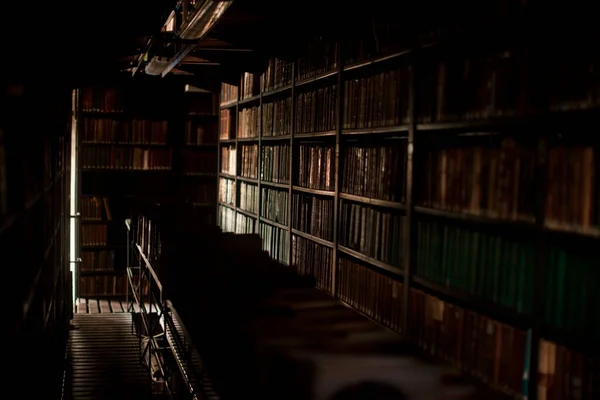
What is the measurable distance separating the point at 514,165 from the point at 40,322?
1.96 m

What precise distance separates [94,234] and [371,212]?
514cm

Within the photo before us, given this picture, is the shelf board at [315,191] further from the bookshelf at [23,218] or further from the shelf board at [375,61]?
the bookshelf at [23,218]

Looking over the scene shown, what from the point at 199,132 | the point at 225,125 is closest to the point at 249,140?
the point at 225,125

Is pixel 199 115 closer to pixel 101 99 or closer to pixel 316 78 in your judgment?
pixel 101 99

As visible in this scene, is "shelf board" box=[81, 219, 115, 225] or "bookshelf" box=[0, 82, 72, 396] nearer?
"bookshelf" box=[0, 82, 72, 396]

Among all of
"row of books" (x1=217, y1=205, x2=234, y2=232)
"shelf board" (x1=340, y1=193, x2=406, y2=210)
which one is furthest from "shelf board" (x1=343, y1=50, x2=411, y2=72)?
"row of books" (x1=217, y1=205, x2=234, y2=232)

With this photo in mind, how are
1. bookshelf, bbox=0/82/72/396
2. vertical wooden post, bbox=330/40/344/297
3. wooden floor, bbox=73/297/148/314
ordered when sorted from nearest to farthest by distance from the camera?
bookshelf, bbox=0/82/72/396 < vertical wooden post, bbox=330/40/344/297 < wooden floor, bbox=73/297/148/314

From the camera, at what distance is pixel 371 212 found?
3289mm

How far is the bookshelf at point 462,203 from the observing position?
1940 mm

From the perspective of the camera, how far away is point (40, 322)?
2.86 meters

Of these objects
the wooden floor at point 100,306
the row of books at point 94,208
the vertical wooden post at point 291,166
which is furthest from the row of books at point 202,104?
Answer: the vertical wooden post at point 291,166

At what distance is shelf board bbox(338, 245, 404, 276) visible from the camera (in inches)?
118

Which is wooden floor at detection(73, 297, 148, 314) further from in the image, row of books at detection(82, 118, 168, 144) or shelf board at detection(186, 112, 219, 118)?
shelf board at detection(186, 112, 219, 118)

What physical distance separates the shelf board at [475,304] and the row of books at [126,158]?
5.47 m
